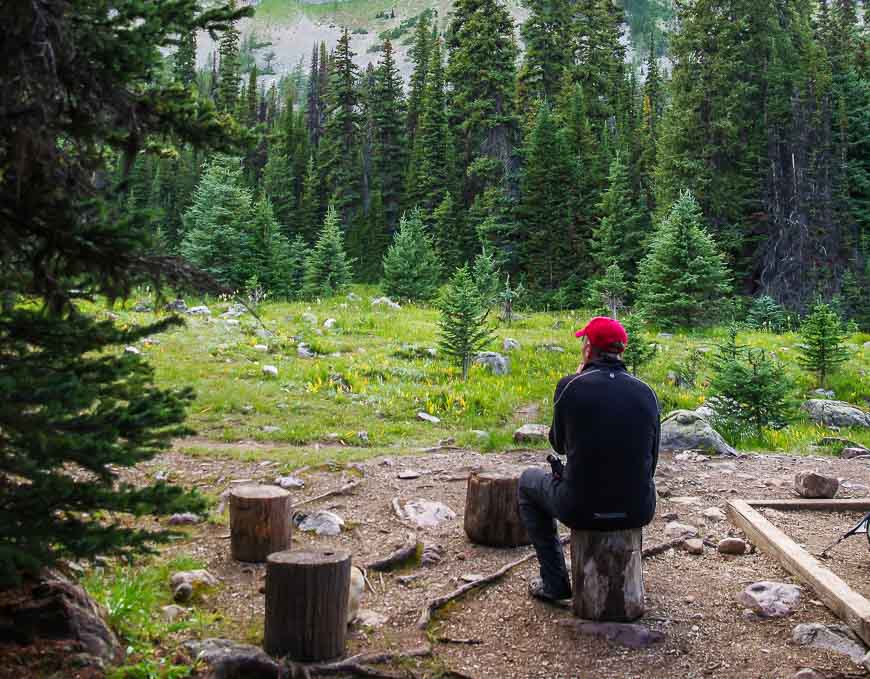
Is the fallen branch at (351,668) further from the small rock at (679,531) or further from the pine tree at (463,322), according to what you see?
the pine tree at (463,322)

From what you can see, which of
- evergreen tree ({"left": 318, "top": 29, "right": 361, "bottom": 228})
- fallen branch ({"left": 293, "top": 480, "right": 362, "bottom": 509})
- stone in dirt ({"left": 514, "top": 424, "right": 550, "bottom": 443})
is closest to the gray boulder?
stone in dirt ({"left": 514, "top": 424, "right": 550, "bottom": 443})

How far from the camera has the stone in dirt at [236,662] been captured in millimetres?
3941

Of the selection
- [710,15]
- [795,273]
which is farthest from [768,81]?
[795,273]

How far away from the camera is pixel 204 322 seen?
16891 mm

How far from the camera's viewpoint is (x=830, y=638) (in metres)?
4.55

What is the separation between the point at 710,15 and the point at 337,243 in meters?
18.2

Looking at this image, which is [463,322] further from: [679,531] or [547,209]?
[547,209]

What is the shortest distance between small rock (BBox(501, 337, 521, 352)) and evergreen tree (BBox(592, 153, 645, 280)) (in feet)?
48.9

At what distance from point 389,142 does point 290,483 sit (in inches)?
1778

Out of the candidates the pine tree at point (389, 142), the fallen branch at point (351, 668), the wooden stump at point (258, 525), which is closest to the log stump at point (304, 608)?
the fallen branch at point (351, 668)

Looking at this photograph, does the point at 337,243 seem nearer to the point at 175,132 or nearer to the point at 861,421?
the point at 861,421

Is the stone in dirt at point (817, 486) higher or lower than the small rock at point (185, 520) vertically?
higher

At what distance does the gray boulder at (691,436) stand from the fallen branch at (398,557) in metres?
4.99

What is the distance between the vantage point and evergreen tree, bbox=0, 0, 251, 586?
9.59 feet
